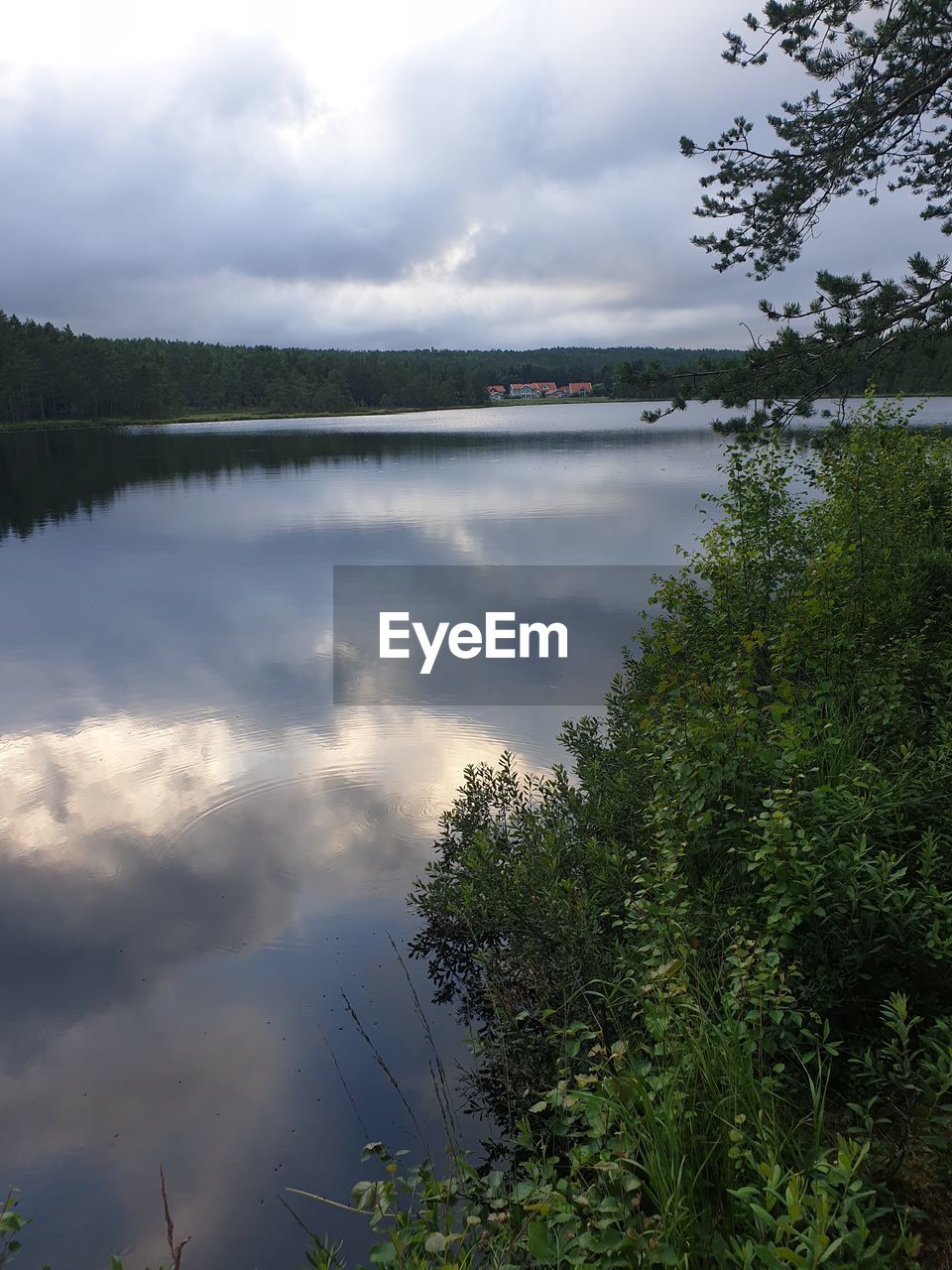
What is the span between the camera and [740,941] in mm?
4645

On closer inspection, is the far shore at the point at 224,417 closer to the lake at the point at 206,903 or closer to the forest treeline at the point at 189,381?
the forest treeline at the point at 189,381

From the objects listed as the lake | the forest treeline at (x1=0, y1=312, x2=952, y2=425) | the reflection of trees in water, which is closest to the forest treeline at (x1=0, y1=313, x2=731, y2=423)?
the forest treeline at (x1=0, y1=312, x2=952, y2=425)

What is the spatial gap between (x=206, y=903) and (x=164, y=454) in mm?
68007

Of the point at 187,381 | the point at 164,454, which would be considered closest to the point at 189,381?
the point at 187,381

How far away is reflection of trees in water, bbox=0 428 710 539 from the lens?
44469mm

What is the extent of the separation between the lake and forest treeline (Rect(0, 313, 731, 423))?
78.1 metres

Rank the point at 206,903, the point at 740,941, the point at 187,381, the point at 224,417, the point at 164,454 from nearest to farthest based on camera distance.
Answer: the point at 740,941, the point at 206,903, the point at 164,454, the point at 224,417, the point at 187,381

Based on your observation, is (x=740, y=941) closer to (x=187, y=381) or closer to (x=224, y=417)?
(x=224, y=417)

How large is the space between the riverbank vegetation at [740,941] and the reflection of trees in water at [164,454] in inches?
1303

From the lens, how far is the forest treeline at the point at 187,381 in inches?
4369

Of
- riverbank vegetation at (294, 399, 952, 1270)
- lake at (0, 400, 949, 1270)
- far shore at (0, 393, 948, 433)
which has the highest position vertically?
far shore at (0, 393, 948, 433)

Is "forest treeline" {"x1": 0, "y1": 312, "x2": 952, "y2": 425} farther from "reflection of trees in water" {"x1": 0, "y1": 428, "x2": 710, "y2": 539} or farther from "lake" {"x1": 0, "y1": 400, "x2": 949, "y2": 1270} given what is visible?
"lake" {"x1": 0, "y1": 400, "x2": 949, "y2": 1270}

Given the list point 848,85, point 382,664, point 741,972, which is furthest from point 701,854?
point 382,664

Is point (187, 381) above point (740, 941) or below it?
above
